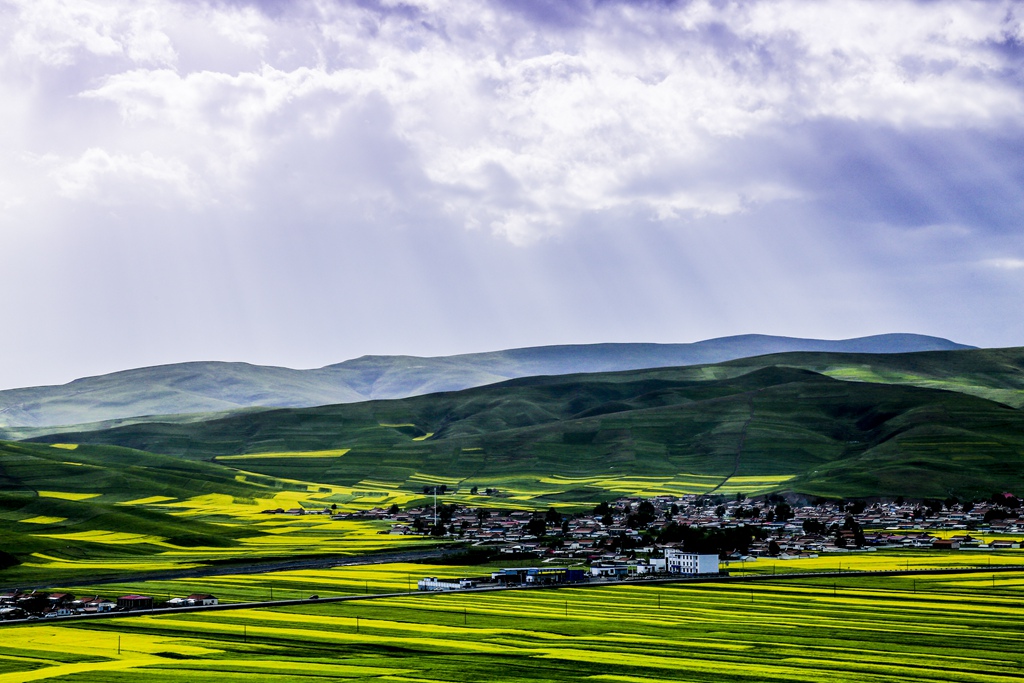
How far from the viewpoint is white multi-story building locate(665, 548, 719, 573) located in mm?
114875

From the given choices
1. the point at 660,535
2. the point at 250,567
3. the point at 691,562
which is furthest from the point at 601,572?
the point at 250,567

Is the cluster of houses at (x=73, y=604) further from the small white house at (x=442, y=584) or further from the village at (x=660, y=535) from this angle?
the small white house at (x=442, y=584)

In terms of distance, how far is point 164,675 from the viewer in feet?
207

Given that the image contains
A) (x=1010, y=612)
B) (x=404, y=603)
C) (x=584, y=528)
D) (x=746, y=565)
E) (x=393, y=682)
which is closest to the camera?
(x=393, y=682)

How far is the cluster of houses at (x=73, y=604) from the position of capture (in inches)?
3565

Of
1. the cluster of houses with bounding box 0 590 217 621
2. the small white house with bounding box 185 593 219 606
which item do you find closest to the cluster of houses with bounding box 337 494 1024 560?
the small white house with bounding box 185 593 219 606

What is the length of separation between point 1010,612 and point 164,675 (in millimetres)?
55802

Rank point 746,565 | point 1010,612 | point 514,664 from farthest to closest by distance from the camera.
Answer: point 746,565 → point 1010,612 → point 514,664

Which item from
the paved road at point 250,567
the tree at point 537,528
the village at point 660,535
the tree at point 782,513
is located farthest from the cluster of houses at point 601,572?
the tree at point 782,513

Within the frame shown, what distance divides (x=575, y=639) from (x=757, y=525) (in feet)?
315

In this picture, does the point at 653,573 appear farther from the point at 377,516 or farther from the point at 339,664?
the point at 377,516

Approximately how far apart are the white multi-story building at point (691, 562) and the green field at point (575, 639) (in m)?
14.5

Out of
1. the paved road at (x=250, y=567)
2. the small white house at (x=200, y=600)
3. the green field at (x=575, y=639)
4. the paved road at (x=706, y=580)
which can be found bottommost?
the green field at (x=575, y=639)

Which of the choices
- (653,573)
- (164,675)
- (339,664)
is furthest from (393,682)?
(653,573)
